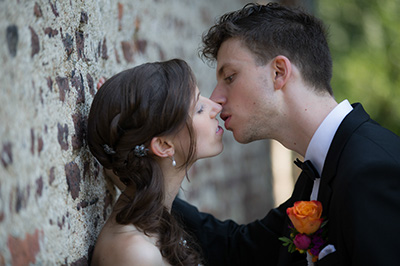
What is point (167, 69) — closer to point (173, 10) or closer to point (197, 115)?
point (197, 115)

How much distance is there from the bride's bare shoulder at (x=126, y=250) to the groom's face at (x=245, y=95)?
1.00 meters

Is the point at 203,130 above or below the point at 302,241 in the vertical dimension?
above

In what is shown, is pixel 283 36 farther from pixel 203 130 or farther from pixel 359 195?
pixel 359 195

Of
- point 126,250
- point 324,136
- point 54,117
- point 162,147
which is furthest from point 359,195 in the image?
point 54,117

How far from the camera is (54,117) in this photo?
5.41ft

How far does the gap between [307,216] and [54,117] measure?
1.20 m

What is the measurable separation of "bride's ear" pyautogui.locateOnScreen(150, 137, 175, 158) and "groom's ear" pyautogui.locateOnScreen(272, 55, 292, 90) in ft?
2.73

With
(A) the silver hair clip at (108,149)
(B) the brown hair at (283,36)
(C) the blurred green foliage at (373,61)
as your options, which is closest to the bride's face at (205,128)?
(A) the silver hair clip at (108,149)

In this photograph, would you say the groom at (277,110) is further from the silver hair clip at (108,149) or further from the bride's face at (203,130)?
the silver hair clip at (108,149)

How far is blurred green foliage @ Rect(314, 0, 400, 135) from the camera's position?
7.23 metres

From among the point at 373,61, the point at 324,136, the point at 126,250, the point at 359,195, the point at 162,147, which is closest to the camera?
the point at 126,250

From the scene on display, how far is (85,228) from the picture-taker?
1.94 metres

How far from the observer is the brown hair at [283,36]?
264 centimetres

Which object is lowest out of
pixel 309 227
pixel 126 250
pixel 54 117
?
pixel 309 227
